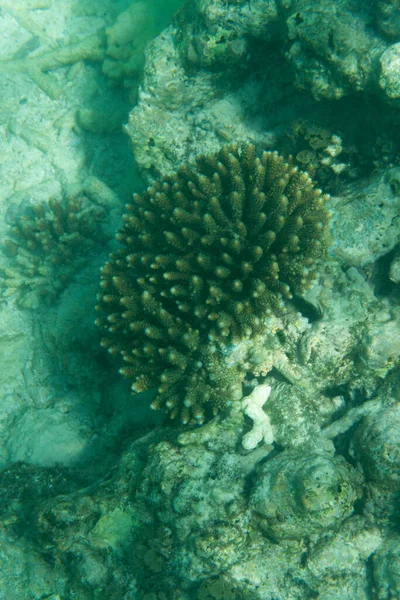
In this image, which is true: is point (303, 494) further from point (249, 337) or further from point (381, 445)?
point (249, 337)

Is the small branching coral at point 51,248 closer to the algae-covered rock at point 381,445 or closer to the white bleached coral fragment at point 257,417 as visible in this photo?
the white bleached coral fragment at point 257,417

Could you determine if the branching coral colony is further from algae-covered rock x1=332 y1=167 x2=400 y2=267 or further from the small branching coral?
the small branching coral

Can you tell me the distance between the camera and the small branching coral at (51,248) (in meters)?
6.50

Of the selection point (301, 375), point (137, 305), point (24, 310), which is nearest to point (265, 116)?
point (137, 305)

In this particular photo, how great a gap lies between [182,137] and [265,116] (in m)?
1.20

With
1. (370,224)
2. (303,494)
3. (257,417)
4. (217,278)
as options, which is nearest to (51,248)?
(217,278)

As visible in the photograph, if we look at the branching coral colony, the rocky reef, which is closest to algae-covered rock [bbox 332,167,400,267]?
the rocky reef

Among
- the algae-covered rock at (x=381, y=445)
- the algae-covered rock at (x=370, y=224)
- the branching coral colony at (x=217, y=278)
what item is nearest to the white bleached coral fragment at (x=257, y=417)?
the branching coral colony at (x=217, y=278)

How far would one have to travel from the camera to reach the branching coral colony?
3.68 m

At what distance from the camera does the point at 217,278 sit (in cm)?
379

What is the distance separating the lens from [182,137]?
5.45 m

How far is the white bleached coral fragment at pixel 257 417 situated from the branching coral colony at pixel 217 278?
18 centimetres

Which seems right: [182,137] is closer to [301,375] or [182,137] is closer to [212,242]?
[212,242]

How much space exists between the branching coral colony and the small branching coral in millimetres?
2636
